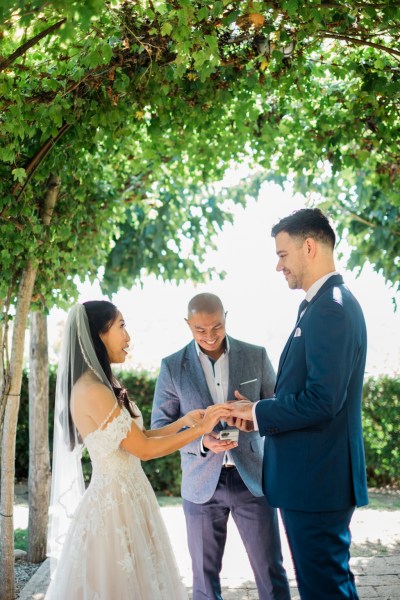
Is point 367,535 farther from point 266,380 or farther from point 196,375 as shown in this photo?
point 196,375

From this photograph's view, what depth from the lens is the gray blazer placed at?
13.3 ft

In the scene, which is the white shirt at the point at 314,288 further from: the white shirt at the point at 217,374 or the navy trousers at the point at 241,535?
the white shirt at the point at 217,374

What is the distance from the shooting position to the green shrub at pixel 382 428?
31.4ft

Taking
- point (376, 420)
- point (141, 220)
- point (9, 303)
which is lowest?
point (376, 420)

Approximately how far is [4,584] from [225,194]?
308 inches

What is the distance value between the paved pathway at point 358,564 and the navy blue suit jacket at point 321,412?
210 cm

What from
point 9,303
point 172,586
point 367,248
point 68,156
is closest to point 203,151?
point 68,156

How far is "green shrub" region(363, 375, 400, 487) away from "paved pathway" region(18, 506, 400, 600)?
1.38 meters

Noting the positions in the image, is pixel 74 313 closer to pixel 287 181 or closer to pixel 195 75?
pixel 195 75

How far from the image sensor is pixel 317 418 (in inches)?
123

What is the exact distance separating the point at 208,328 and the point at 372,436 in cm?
613

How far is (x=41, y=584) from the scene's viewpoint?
5539mm

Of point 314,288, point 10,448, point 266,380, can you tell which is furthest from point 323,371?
point 10,448

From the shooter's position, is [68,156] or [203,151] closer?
[68,156]
